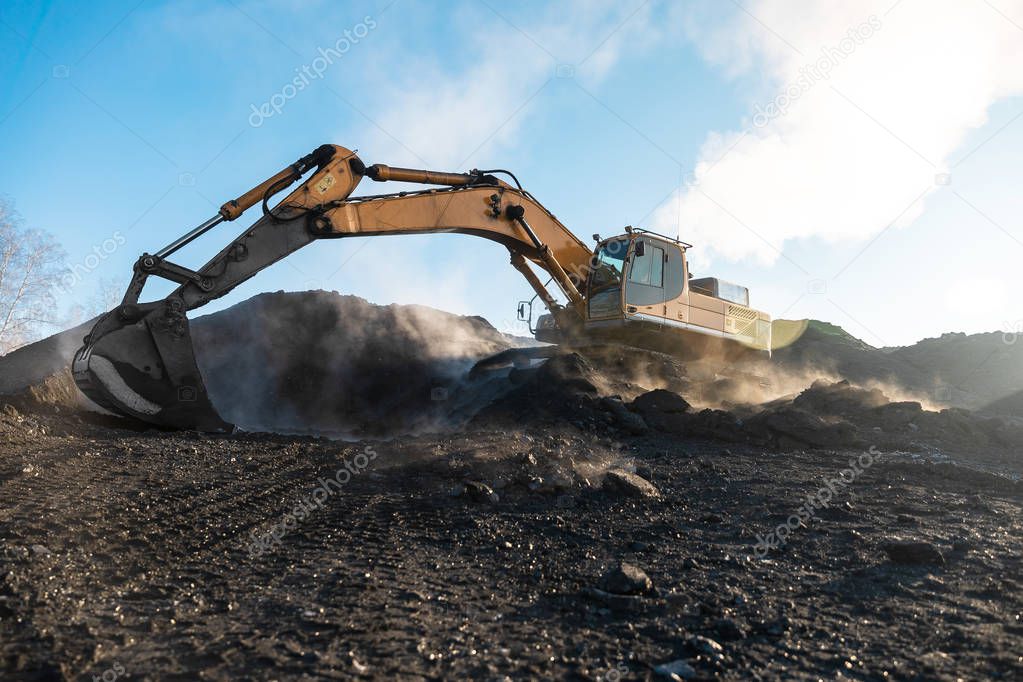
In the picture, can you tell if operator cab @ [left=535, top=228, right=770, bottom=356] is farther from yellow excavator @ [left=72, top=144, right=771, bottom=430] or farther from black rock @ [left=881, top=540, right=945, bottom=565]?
black rock @ [left=881, top=540, right=945, bottom=565]

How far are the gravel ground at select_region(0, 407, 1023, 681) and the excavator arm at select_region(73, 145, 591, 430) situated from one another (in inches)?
57.3

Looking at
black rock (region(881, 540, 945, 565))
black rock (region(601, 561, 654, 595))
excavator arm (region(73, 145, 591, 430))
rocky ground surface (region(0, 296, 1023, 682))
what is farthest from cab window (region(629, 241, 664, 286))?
black rock (region(601, 561, 654, 595))

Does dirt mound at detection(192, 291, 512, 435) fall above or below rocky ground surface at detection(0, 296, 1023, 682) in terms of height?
above

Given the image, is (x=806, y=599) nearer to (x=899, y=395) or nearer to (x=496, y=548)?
(x=496, y=548)

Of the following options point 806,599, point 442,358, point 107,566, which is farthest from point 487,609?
point 442,358

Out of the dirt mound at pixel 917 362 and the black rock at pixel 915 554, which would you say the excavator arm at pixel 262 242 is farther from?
the dirt mound at pixel 917 362

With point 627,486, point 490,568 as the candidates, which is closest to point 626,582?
point 490,568

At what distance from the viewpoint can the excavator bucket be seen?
877 centimetres

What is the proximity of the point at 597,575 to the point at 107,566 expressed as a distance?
2986 mm

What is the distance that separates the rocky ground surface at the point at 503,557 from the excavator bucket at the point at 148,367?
449 millimetres

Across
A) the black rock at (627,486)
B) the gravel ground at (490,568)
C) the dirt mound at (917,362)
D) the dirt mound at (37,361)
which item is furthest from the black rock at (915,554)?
the dirt mound at (917,362)

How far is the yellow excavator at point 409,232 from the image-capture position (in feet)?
29.7

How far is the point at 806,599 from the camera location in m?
3.92

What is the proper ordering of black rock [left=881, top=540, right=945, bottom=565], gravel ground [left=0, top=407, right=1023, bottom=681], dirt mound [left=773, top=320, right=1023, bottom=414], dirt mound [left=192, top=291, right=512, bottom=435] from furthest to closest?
1. dirt mound [left=773, top=320, right=1023, bottom=414]
2. dirt mound [left=192, top=291, right=512, bottom=435]
3. black rock [left=881, top=540, right=945, bottom=565]
4. gravel ground [left=0, top=407, right=1023, bottom=681]
